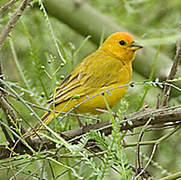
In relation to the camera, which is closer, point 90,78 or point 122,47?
point 90,78

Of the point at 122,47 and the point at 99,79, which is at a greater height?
the point at 122,47

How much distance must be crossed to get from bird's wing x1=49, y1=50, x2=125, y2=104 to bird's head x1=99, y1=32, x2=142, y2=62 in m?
0.16

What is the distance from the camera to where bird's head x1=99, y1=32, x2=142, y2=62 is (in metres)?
2.84

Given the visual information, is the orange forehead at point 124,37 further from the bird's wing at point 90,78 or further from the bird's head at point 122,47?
the bird's wing at point 90,78

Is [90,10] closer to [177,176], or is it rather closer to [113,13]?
[113,13]

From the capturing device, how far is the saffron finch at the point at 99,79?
2.24 m

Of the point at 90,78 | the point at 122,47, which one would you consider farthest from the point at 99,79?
the point at 122,47

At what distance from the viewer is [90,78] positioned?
7.95ft

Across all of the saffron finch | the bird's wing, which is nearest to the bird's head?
the saffron finch

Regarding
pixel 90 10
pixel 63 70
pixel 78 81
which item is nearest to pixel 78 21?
pixel 90 10

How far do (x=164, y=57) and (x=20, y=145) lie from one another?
1.97 meters

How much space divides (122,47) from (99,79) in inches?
21.0

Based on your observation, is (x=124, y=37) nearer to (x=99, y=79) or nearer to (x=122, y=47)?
(x=122, y=47)

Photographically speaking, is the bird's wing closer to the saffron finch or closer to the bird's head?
the saffron finch
